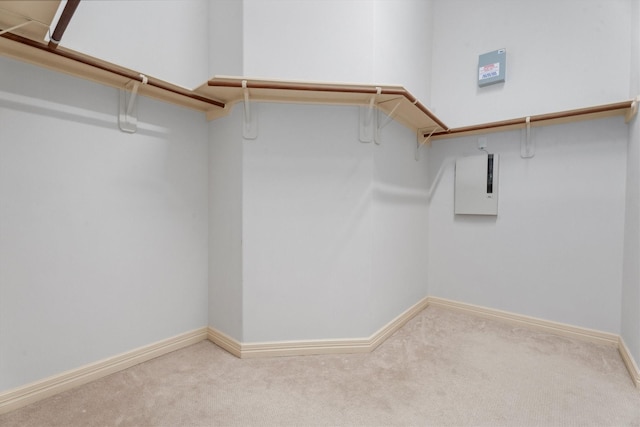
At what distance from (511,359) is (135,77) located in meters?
3.24

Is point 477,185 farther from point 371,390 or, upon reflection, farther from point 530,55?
point 371,390

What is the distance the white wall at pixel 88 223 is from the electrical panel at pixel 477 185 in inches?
101

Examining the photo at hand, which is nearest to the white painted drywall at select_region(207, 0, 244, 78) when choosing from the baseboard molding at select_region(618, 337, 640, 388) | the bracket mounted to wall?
the bracket mounted to wall

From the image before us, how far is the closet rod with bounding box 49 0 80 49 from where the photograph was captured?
3.95ft

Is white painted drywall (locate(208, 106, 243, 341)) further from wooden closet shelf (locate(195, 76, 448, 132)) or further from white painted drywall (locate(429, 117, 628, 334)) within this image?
white painted drywall (locate(429, 117, 628, 334))

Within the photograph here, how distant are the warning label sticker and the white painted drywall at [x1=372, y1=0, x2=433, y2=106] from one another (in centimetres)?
51

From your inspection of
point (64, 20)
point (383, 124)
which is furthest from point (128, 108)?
point (383, 124)

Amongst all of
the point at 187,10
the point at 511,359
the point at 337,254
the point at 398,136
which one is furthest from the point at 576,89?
the point at 187,10

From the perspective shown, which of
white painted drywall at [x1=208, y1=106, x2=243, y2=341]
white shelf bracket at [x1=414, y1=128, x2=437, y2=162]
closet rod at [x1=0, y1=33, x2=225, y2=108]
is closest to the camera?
closet rod at [x1=0, y1=33, x2=225, y2=108]

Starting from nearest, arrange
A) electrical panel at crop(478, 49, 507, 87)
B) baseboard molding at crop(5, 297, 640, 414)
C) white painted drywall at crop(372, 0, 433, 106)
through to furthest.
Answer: baseboard molding at crop(5, 297, 640, 414) → white painted drywall at crop(372, 0, 433, 106) → electrical panel at crop(478, 49, 507, 87)

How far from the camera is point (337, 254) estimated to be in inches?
91.2

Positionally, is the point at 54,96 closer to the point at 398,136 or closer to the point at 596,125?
the point at 398,136

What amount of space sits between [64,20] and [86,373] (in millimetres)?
1980

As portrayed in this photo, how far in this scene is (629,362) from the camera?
6.70ft
